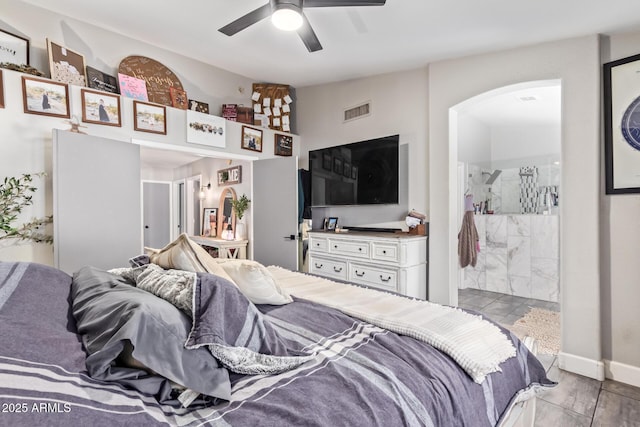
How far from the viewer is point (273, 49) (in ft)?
10.6

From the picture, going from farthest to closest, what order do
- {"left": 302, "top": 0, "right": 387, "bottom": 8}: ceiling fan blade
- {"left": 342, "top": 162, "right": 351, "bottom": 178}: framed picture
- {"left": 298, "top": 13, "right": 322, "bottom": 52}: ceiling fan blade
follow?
1. {"left": 342, "top": 162, "right": 351, "bottom": 178}: framed picture
2. {"left": 298, "top": 13, "right": 322, "bottom": 52}: ceiling fan blade
3. {"left": 302, "top": 0, "right": 387, "bottom": 8}: ceiling fan blade

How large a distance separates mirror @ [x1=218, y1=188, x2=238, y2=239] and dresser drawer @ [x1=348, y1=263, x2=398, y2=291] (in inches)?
104

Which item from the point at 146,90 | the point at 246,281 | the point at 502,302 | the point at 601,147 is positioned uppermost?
the point at 146,90

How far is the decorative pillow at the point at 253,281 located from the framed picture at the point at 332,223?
2675mm

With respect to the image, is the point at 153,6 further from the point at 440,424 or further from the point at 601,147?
the point at 601,147

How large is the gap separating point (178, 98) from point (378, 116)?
2.29 meters

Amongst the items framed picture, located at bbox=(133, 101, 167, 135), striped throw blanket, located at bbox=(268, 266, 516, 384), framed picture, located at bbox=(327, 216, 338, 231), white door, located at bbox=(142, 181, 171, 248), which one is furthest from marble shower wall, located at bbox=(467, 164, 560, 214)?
white door, located at bbox=(142, 181, 171, 248)

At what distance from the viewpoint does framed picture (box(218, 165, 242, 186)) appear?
204 inches

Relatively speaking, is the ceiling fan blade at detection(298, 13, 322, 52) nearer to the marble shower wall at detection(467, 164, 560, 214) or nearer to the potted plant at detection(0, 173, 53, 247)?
the potted plant at detection(0, 173, 53, 247)

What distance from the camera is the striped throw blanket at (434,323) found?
3.55 feet

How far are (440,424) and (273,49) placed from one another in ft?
11.0

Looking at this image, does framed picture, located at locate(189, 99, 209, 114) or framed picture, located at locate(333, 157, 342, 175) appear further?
framed picture, located at locate(333, 157, 342, 175)

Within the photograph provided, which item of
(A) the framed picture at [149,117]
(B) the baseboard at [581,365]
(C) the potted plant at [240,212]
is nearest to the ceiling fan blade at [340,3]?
(A) the framed picture at [149,117]

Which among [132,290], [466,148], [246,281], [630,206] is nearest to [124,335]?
[132,290]
